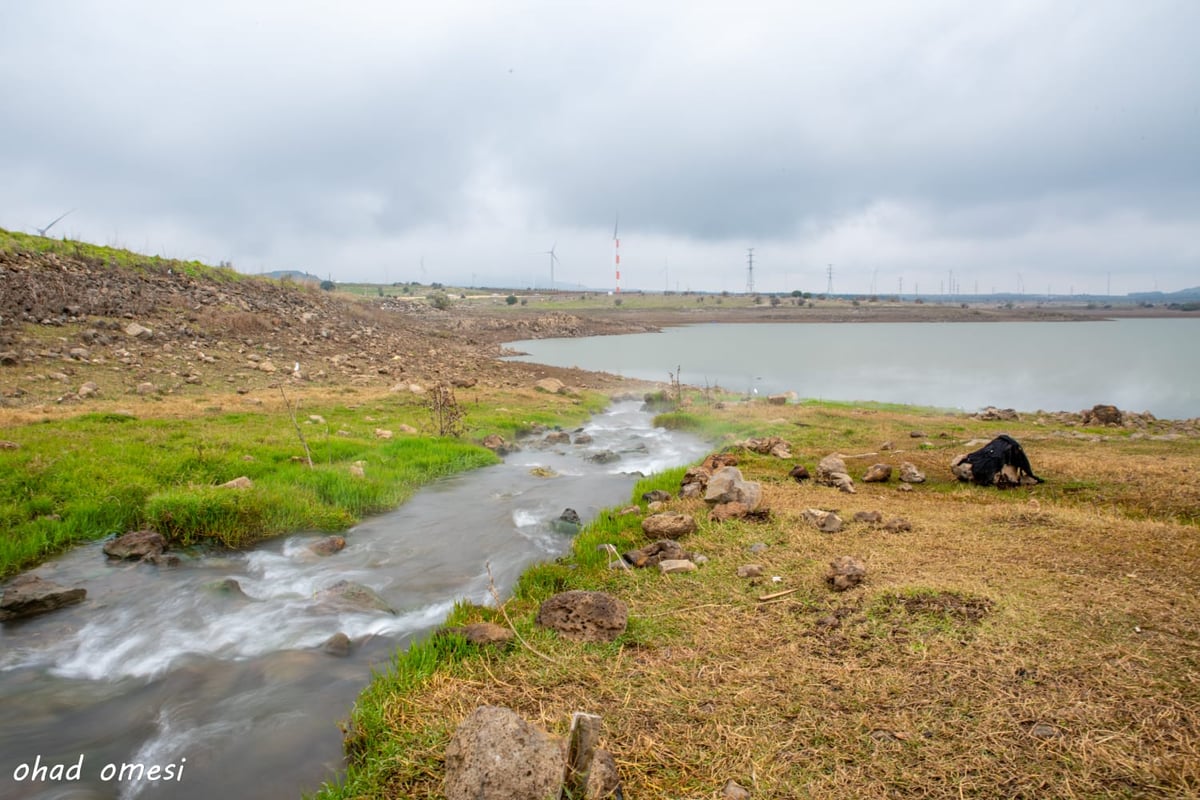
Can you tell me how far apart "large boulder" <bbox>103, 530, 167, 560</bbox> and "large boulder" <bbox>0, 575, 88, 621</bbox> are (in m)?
0.93

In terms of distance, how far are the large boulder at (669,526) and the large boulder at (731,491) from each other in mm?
961

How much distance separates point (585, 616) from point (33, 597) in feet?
20.5

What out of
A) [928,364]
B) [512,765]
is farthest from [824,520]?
[928,364]

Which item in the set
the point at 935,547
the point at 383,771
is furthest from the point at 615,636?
the point at 935,547

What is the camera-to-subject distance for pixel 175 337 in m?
20.9

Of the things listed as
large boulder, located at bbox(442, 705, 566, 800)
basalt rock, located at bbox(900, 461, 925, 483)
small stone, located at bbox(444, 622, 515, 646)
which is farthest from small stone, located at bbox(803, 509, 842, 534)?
large boulder, located at bbox(442, 705, 566, 800)

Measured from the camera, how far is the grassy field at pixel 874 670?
11.2ft

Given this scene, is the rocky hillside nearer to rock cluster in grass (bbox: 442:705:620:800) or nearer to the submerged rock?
the submerged rock

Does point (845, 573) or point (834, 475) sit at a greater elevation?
point (845, 573)

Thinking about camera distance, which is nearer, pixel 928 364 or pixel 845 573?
pixel 845 573

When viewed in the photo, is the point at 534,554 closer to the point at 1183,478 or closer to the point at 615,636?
the point at 615,636

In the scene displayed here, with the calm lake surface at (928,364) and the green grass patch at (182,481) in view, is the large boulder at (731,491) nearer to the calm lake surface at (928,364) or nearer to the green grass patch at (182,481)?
the green grass patch at (182,481)

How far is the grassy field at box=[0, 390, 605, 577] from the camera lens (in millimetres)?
8695

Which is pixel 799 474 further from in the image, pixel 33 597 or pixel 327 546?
pixel 33 597
